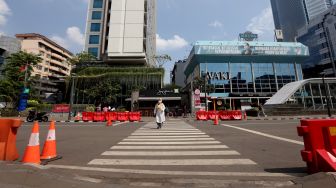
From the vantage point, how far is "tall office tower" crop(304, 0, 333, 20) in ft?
399

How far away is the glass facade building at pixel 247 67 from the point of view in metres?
59.6

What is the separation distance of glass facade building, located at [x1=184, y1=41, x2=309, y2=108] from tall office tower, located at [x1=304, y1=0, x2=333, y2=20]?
269 ft

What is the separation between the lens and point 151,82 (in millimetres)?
53750

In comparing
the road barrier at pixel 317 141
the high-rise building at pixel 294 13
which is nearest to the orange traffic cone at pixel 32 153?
the road barrier at pixel 317 141

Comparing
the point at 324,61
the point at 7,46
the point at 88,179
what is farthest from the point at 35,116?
the point at 324,61

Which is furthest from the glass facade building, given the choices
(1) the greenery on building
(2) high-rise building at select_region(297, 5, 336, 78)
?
(2) high-rise building at select_region(297, 5, 336, 78)

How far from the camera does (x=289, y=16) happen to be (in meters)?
144

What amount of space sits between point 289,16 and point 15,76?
6136 inches

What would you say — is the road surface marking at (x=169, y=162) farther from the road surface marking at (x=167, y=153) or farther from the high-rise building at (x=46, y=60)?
the high-rise building at (x=46, y=60)

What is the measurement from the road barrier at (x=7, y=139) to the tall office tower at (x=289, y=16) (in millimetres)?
147158

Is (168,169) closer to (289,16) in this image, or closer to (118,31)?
(118,31)

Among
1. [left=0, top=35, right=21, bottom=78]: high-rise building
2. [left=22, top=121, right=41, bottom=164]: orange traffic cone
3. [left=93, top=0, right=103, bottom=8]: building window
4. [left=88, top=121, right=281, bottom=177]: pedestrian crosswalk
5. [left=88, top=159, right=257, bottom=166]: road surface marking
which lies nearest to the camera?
[left=88, top=121, right=281, bottom=177]: pedestrian crosswalk

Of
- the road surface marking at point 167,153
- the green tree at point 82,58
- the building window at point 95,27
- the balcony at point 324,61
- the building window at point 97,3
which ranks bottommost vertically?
the road surface marking at point 167,153

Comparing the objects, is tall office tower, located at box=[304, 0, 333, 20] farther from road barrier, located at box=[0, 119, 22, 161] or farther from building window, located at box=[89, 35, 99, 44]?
road barrier, located at box=[0, 119, 22, 161]
